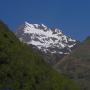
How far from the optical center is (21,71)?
37.2m

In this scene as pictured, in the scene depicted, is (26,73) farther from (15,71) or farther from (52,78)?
(52,78)

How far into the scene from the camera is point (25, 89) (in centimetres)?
3634

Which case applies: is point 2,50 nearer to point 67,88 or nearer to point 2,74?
point 2,74

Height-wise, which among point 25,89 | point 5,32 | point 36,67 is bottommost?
point 25,89

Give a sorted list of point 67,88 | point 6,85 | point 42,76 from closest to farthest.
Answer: point 6,85 → point 42,76 → point 67,88

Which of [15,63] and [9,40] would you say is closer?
[15,63]

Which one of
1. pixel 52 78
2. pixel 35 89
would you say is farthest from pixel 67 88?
pixel 35 89

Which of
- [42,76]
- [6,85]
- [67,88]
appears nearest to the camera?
[6,85]

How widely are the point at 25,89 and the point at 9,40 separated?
5.23 metres

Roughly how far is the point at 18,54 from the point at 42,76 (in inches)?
94.4

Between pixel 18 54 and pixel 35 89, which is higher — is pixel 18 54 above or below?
above

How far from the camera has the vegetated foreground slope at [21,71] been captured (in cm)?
3647

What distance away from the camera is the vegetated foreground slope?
36.5 meters

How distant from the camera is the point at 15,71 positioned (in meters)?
37.0
